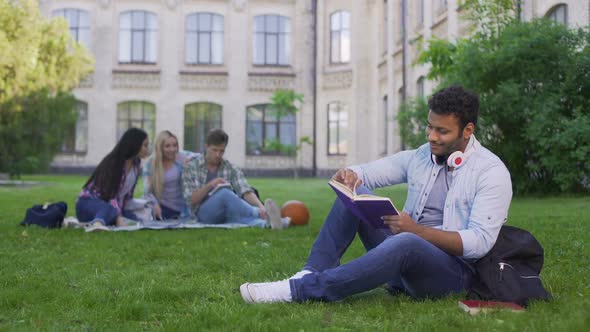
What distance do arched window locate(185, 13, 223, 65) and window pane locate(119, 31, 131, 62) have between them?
8.75 feet

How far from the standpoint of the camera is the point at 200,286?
5.31 m

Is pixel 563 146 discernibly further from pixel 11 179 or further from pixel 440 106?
pixel 11 179

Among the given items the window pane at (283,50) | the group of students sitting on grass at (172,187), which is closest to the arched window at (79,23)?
the window pane at (283,50)

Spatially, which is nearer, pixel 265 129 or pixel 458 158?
pixel 458 158

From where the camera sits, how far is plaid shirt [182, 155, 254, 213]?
9.74 metres

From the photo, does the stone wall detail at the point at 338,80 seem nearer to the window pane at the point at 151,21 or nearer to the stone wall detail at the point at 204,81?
the stone wall detail at the point at 204,81

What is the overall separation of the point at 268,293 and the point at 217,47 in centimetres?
3436

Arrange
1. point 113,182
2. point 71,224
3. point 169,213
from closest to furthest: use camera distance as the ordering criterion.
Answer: point 113,182 → point 71,224 → point 169,213

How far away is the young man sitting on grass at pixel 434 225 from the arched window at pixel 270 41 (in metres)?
33.9

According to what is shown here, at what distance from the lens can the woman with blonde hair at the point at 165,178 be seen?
10.1 meters

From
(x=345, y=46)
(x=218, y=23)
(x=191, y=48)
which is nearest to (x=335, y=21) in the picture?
(x=345, y=46)

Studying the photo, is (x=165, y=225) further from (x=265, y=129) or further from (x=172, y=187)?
(x=265, y=129)

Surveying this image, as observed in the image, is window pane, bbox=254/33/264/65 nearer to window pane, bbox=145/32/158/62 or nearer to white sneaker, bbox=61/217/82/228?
window pane, bbox=145/32/158/62

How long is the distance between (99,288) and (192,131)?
3320 centimetres
